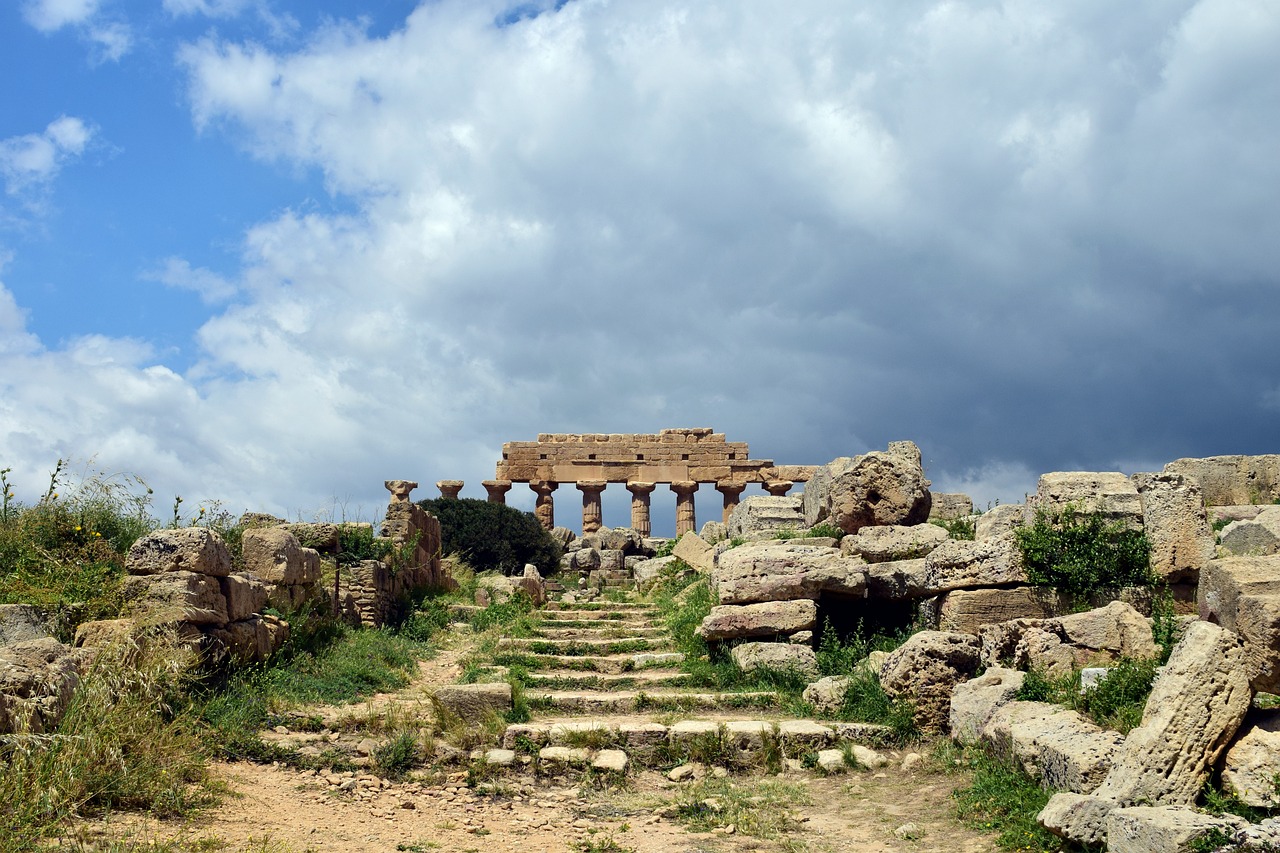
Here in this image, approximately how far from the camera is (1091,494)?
11.5 meters

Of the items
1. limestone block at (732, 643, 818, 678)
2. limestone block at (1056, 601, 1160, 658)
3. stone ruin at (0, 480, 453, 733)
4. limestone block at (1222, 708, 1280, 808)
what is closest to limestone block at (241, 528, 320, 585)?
stone ruin at (0, 480, 453, 733)

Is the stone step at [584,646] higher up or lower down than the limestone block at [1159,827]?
higher up

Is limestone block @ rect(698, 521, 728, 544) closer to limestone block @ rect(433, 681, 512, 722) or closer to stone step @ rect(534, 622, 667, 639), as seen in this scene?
stone step @ rect(534, 622, 667, 639)

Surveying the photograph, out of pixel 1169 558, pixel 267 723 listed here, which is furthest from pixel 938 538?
pixel 267 723

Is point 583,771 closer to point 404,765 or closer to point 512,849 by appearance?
point 404,765

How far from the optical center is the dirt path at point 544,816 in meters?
6.73

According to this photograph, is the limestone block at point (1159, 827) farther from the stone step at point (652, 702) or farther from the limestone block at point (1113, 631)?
the stone step at point (652, 702)

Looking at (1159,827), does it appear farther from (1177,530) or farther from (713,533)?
(713,533)

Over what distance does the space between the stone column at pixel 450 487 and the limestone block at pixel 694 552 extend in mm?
13564

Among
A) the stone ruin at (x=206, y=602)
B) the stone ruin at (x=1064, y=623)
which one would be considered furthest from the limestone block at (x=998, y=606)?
the stone ruin at (x=206, y=602)

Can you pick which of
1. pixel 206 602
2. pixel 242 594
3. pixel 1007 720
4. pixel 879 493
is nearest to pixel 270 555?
pixel 242 594

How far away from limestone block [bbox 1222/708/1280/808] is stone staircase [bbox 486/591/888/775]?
3.29 meters

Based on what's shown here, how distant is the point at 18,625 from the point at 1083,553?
9881mm

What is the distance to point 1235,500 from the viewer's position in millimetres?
16516
